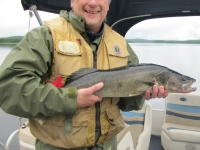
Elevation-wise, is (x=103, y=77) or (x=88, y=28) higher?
(x=88, y=28)

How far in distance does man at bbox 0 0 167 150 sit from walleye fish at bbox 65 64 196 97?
77 millimetres

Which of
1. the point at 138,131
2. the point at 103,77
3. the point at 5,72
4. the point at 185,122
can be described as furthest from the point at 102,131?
the point at 185,122

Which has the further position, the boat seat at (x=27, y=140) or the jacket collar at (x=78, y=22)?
the boat seat at (x=27, y=140)

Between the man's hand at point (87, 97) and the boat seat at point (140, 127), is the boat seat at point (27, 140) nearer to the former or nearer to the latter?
the boat seat at point (140, 127)

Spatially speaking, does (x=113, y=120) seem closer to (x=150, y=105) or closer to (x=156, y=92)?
(x=156, y=92)

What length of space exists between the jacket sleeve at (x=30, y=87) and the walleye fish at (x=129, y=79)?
229 mm

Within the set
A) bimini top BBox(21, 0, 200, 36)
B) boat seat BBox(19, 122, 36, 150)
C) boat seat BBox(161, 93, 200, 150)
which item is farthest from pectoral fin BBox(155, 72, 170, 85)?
bimini top BBox(21, 0, 200, 36)

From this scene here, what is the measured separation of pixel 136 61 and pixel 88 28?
2.19 ft

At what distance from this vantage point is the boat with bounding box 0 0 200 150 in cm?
479

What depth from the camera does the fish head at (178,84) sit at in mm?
2689

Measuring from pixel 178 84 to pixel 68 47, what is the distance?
4.50 ft

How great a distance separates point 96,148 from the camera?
228 centimetres

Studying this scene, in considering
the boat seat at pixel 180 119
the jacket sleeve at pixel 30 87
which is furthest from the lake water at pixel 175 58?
the jacket sleeve at pixel 30 87

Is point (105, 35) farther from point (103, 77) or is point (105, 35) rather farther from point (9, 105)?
point (9, 105)
